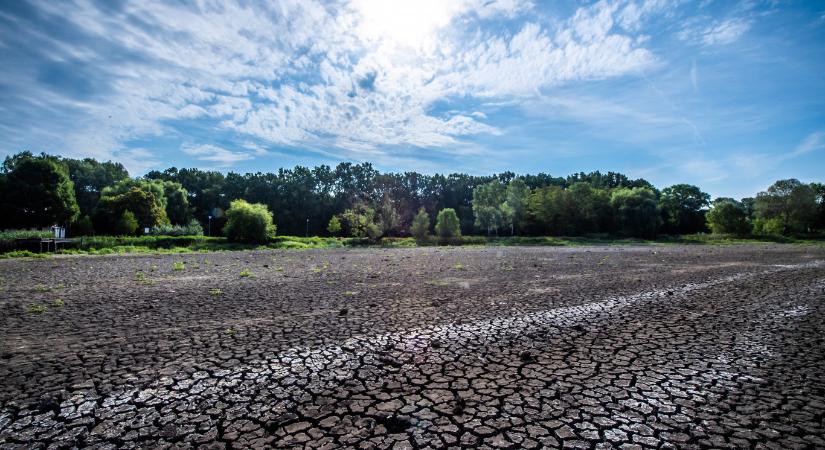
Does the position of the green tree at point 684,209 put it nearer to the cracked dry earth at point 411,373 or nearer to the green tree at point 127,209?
the cracked dry earth at point 411,373

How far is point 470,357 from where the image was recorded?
600cm

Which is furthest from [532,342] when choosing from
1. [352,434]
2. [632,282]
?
[632,282]

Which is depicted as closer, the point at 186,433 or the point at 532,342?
the point at 186,433

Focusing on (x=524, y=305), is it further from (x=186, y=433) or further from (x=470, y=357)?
(x=186, y=433)

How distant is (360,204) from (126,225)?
38614mm

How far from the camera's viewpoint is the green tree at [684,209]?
330 ft

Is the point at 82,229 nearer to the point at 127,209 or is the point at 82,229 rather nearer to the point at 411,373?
the point at 127,209

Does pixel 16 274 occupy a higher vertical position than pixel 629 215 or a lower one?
lower

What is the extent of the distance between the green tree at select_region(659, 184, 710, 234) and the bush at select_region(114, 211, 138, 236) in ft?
374

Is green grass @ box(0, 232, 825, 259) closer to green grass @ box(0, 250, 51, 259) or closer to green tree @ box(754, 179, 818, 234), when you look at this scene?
green grass @ box(0, 250, 51, 259)

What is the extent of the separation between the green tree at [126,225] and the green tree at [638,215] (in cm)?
9228

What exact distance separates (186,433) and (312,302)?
268 inches

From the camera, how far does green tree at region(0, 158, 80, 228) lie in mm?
57156

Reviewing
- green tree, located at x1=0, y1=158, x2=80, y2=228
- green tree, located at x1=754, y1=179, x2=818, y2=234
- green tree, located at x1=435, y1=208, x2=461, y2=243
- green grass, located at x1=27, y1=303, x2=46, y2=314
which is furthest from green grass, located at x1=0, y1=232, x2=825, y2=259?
green tree, located at x1=0, y1=158, x2=80, y2=228
